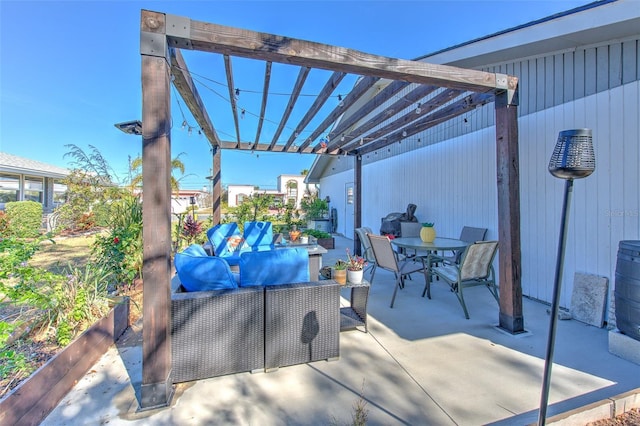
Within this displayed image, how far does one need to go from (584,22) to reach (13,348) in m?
6.24

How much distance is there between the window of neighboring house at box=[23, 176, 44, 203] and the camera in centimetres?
1182

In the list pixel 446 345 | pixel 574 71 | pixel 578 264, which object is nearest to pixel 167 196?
pixel 446 345

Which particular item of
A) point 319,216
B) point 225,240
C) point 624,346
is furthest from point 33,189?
point 624,346

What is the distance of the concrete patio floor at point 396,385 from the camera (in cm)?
178

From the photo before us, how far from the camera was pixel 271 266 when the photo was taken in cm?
234

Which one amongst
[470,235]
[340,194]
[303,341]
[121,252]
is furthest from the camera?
[340,194]

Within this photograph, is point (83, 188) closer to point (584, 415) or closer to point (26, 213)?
point (26, 213)

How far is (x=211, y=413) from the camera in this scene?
5.93 feet

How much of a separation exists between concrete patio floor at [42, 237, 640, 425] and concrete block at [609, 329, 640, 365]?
0.22ft

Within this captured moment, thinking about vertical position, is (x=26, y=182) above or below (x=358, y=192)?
above

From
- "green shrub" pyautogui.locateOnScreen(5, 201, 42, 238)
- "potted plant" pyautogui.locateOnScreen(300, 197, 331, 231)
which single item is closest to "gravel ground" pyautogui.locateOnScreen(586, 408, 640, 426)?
"potted plant" pyautogui.locateOnScreen(300, 197, 331, 231)

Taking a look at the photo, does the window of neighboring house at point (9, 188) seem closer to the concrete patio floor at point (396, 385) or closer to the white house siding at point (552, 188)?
the concrete patio floor at point (396, 385)

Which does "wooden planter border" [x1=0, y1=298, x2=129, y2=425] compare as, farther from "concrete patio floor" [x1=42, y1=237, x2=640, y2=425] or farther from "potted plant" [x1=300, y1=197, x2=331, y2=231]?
"potted plant" [x1=300, y1=197, x2=331, y2=231]

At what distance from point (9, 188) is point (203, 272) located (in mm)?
14404
